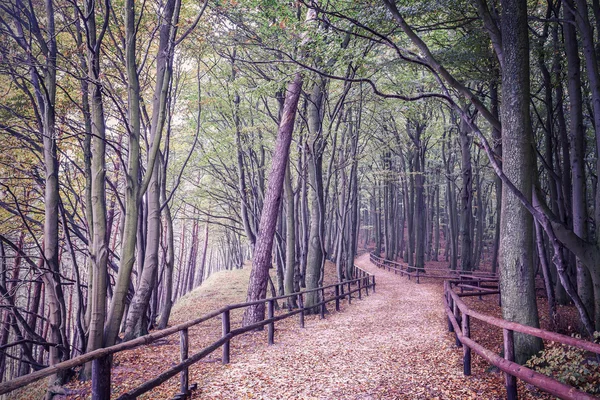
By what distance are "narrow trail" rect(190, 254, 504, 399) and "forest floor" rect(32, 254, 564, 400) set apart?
0.01 m

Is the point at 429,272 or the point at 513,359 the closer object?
the point at 513,359

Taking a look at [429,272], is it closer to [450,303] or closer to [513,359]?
[450,303]

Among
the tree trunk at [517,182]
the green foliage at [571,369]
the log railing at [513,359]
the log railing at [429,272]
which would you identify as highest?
the tree trunk at [517,182]

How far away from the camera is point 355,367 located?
247 inches

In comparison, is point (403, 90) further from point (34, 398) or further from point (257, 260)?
point (34, 398)

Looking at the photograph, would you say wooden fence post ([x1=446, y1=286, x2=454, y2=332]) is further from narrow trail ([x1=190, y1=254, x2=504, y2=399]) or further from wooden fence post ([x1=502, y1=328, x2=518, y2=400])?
wooden fence post ([x1=502, y1=328, x2=518, y2=400])

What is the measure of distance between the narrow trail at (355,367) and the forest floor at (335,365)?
0.01 meters

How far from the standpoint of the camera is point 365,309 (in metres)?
13.4

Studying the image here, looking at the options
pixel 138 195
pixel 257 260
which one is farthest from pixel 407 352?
pixel 138 195

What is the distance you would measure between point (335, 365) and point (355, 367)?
1.19 ft

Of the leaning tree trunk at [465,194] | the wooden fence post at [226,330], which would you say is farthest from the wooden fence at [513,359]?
the leaning tree trunk at [465,194]

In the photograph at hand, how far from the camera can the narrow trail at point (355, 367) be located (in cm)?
508

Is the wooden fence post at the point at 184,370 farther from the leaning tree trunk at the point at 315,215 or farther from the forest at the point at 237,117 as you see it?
the leaning tree trunk at the point at 315,215

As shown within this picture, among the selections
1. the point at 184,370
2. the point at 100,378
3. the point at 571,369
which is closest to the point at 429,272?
the point at 571,369
